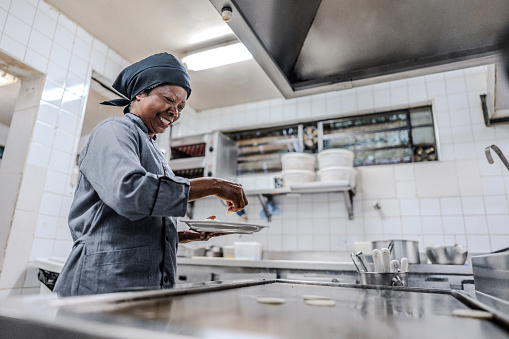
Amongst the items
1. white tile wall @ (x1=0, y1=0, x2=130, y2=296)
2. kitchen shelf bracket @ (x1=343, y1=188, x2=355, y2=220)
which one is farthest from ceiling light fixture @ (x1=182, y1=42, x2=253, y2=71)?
kitchen shelf bracket @ (x1=343, y1=188, x2=355, y2=220)

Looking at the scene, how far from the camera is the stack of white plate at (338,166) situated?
3037 millimetres

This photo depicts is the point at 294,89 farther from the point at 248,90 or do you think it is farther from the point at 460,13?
the point at 248,90

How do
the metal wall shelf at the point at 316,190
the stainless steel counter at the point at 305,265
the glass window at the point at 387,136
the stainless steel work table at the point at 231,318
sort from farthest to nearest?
the glass window at the point at 387,136 < the metal wall shelf at the point at 316,190 < the stainless steel counter at the point at 305,265 < the stainless steel work table at the point at 231,318

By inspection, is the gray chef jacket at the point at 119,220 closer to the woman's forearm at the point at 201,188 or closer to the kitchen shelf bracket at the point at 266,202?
the woman's forearm at the point at 201,188

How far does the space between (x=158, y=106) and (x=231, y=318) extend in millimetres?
816

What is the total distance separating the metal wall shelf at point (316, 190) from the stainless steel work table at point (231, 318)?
2.15 m

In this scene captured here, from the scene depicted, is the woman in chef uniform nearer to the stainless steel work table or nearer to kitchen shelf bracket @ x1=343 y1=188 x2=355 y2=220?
the stainless steel work table

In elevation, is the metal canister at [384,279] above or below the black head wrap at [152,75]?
below

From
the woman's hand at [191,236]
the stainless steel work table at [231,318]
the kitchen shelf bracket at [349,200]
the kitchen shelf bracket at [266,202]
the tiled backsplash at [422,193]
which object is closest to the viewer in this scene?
the stainless steel work table at [231,318]

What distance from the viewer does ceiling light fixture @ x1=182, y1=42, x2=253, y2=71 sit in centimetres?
298

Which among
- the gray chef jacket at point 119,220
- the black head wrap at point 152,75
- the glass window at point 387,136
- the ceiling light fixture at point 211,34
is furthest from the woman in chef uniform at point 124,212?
the glass window at point 387,136

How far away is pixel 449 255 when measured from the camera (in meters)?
2.25

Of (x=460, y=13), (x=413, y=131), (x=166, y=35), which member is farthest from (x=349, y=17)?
(x=413, y=131)

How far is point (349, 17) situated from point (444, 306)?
3.40 feet
